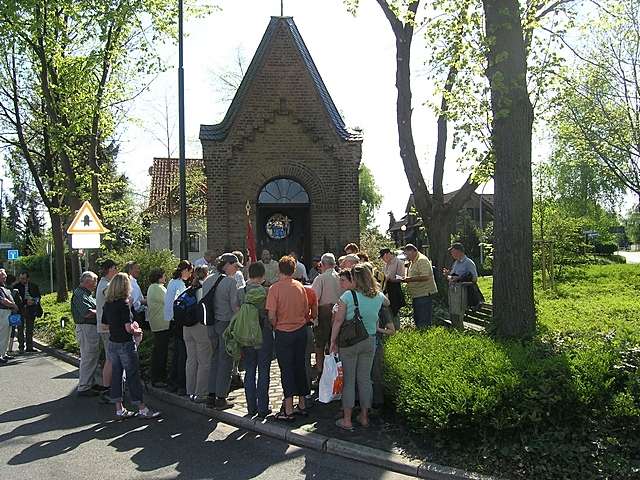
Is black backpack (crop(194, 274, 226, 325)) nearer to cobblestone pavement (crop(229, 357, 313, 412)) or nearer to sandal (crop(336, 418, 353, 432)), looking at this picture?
cobblestone pavement (crop(229, 357, 313, 412))

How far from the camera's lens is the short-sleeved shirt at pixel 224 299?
856cm

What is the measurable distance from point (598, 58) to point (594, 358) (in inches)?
966

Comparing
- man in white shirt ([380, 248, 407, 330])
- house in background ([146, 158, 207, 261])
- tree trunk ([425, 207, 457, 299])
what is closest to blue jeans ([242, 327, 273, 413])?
man in white shirt ([380, 248, 407, 330])

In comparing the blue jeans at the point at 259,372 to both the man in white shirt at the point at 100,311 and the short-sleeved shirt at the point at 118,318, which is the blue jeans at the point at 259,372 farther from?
the man in white shirt at the point at 100,311

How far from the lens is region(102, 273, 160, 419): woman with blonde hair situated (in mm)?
8336

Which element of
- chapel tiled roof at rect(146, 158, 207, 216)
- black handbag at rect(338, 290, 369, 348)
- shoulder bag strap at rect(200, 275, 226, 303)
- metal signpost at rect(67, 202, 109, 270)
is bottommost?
black handbag at rect(338, 290, 369, 348)

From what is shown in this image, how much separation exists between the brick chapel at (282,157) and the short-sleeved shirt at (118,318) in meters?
9.84

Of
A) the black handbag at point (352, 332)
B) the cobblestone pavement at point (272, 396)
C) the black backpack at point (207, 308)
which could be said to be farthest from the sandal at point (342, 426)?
the black backpack at point (207, 308)

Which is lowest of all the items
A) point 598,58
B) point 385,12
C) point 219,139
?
point 219,139

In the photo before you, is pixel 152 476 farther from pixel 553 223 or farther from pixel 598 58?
pixel 598 58

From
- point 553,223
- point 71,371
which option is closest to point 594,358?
point 71,371

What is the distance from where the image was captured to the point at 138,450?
23.1 ft

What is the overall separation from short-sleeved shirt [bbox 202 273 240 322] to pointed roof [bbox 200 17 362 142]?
34.7 ft

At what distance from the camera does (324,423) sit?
7.56 meters
